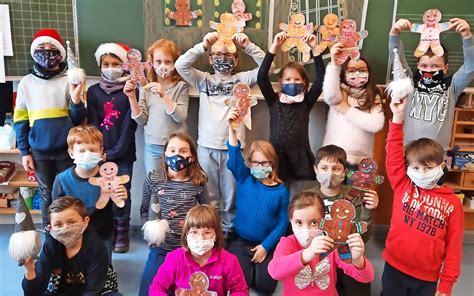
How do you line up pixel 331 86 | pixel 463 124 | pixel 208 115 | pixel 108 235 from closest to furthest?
1. pixel 108 235
2. pixel 331 86
3. pixel 208 115
4. pixel 463 124

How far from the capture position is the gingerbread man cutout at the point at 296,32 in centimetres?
285

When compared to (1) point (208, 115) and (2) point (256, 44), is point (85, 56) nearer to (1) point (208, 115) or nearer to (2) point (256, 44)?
(1) point (208, 115)

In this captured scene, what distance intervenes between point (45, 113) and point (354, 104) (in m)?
1.91

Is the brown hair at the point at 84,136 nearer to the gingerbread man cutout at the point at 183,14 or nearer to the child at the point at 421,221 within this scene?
the gingerbread man cutout at the point at 183,14

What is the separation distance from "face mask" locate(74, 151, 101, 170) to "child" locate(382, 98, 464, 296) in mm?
1474

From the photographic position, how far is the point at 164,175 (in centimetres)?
259

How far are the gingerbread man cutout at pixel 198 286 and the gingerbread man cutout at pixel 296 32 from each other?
1.53 meters

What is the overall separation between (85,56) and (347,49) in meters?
1.73

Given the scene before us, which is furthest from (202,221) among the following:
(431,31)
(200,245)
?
(431,31)

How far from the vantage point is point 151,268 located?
257 cm

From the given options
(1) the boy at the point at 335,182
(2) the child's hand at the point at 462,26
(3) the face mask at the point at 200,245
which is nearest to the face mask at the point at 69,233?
(3) the face mask at the point at 200,245

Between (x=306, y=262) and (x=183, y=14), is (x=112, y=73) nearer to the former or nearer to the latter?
(x=183, y=14)

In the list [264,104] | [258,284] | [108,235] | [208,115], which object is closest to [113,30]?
[208,115]

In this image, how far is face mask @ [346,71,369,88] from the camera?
2829 millimetres
